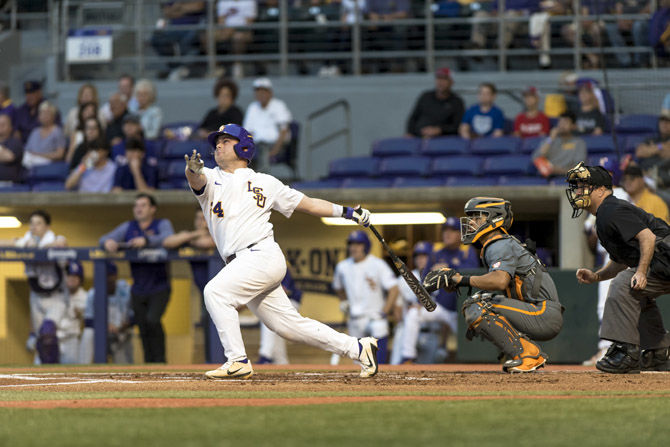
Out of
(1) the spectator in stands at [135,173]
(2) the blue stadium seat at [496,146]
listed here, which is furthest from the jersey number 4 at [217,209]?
(2) the blue stadium seat at [496,146]

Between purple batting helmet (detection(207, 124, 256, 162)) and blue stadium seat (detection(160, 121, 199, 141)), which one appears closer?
purple batting helmet (detection(207, 124, 256, 162))

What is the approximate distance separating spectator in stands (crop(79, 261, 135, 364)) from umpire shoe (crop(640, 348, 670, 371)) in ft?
18.4

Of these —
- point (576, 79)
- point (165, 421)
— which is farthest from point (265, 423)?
point (576, 79)

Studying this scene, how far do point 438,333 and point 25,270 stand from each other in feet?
14.7

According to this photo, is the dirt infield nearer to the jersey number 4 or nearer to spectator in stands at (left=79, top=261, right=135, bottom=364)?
the jersey number 4

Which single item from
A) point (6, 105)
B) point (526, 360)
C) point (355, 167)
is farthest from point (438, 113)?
point (526, 360)

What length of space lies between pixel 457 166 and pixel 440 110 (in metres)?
1.20

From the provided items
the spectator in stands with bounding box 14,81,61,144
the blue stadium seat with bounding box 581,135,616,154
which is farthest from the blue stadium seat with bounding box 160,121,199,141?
the blue stadium seat with bounding box 581,135,616,154

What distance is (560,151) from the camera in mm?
12453

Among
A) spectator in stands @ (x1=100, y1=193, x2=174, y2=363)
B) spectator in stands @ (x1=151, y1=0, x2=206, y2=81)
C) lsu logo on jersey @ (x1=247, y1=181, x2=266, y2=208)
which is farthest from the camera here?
spectator in stands @ (x1=151, y1=0, x2=206, y2=81)

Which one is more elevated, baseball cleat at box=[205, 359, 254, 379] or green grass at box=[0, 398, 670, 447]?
green grass at box=[0, 398, 670, 447]

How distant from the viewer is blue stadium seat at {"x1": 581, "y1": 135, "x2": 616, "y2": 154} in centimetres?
1270

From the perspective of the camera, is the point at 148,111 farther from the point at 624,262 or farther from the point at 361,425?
the point at 361,425

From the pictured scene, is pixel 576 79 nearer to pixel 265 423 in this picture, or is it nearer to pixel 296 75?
pixel 296 75
